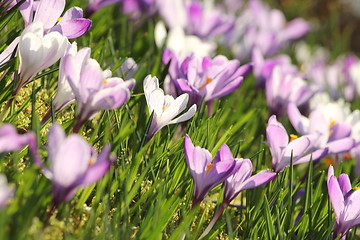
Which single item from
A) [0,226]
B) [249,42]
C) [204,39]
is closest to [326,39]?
[249,42]

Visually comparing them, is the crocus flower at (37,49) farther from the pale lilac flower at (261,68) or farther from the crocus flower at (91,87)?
the pale lilac flower at (261,68)

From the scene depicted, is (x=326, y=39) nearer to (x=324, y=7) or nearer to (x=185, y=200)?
(x=324, y=7)

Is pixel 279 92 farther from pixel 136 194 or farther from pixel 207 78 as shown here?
pixel 136 194

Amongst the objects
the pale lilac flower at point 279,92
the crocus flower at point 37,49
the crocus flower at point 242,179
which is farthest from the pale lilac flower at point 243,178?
the pale lilac flower at point 279,92

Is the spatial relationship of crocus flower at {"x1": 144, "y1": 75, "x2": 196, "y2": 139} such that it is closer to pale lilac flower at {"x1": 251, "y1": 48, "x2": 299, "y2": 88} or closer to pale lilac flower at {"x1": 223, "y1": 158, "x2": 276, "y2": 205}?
pale lilac flower at {"x1": 223, "y1": 158, "x2": 276, "y2": 205}

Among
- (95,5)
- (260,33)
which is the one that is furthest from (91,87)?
(260,33)
